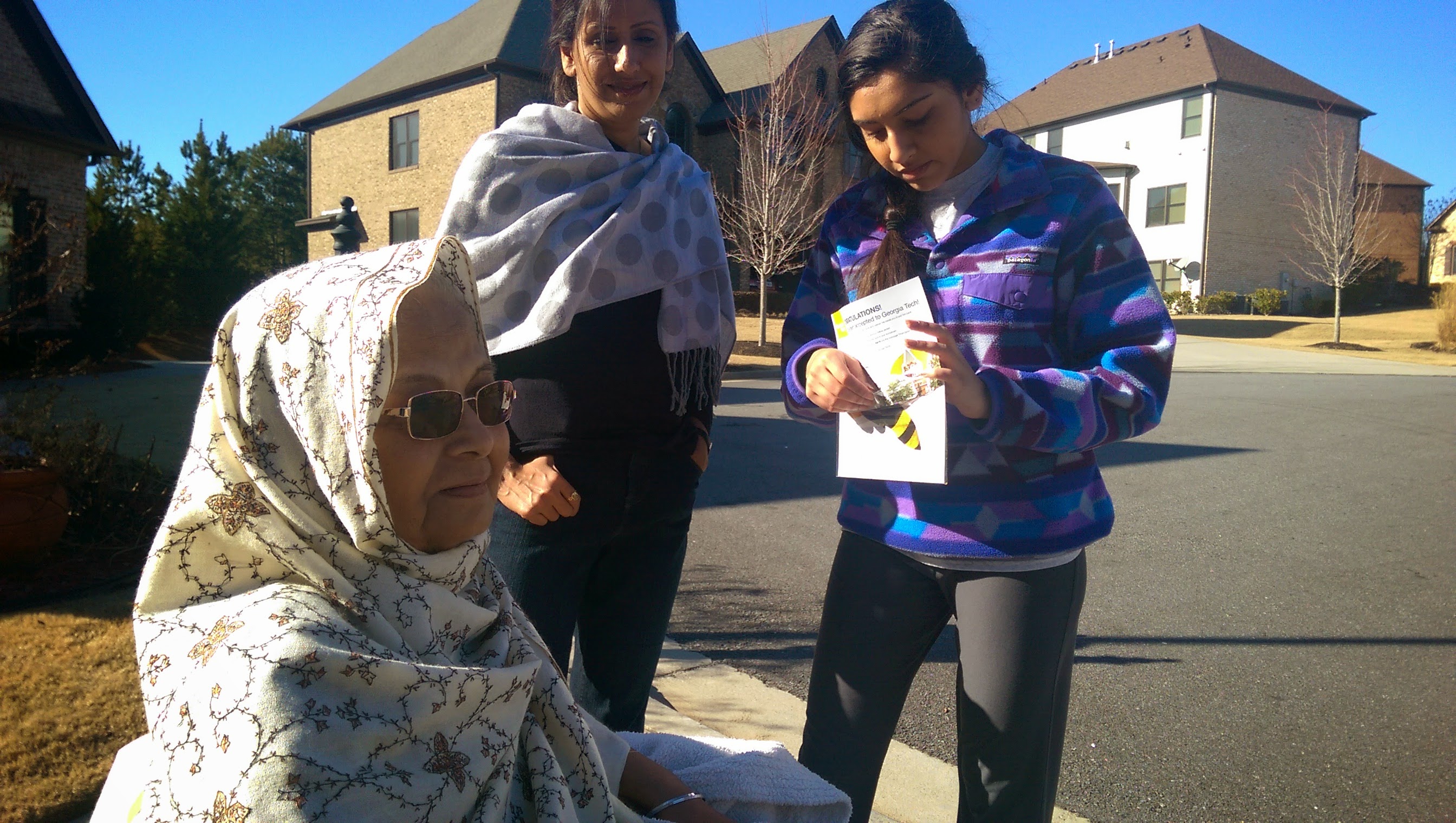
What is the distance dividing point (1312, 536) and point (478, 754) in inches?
278

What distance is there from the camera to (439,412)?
59.1 inches

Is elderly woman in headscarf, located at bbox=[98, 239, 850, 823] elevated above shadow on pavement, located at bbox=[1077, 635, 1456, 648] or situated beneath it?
elevated above

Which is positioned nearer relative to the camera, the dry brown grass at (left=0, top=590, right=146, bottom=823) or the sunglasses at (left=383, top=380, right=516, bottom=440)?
the sunglasses at (left=383, top=380, right=516, bottom=440)

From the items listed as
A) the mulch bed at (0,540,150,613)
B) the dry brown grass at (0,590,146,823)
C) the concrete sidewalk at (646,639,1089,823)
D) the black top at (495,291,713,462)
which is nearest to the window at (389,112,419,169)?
the mulch bed at (0,540,150,613)

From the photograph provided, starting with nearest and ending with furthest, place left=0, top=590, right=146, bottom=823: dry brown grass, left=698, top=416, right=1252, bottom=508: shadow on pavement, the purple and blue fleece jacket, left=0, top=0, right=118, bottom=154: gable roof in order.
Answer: the purple and blue fleece jacket → left=0, top=590, right=146, bottom=823: dry brown grass → left=698, top=416, right=1252, bottom=508: shadow on pavement → left=0, top=0, right=118, bottom=154: gable roof

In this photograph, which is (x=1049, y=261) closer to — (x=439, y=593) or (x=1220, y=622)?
(x=439, y=593)

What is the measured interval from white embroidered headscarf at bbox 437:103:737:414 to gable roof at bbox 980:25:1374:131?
36.3 metres

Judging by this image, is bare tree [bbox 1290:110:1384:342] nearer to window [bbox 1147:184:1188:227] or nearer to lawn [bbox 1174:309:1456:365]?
lawn [bbox 1174:309:1456:365]

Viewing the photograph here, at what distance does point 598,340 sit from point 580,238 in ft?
0.83

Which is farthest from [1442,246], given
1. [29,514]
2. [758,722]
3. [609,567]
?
[29,514]

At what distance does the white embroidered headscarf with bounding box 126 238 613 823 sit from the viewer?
3.85 feet

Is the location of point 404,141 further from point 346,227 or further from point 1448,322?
point 1448,322

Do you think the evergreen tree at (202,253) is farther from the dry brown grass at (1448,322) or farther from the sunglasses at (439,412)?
the dry brown grass at (1448,322)

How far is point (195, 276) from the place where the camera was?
1085 inches
